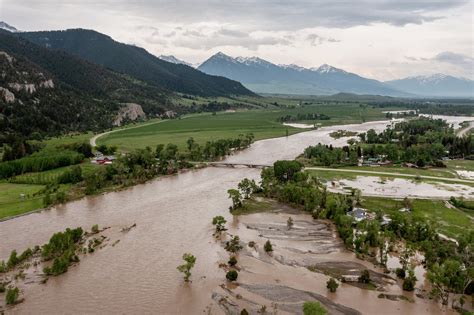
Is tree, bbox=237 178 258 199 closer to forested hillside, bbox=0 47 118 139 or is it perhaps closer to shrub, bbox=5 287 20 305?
shrub, bbox=5 287 20 305

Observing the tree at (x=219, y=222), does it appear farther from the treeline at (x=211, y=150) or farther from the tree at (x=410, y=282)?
the treeline at (x=211, y=150)

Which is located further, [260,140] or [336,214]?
[260,140]

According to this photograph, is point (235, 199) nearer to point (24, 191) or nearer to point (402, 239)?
point (402, 239)

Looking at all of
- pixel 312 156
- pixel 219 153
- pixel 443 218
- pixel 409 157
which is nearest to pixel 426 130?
pixel 409 157

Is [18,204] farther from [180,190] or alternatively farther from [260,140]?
[260,140]

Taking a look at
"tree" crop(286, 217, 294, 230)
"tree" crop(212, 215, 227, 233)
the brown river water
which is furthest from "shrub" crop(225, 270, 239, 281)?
"tree" crop(286, 217, 294, 230)

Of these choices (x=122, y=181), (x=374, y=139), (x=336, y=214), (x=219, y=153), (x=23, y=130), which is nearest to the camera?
(x=336, y=214)
